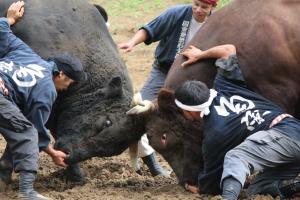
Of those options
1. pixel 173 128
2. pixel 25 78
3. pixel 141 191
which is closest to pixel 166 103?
pixel 173 128

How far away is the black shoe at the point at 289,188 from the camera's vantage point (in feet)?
18.9

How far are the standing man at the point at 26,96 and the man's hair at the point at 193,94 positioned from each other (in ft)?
3.75

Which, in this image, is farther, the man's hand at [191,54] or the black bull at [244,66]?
the man's hand at [191,54]

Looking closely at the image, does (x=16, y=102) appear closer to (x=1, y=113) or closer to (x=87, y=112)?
(x=1, y=113)

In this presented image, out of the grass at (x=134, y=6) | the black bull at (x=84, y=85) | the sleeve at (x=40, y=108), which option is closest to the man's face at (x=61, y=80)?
the sleeve at (x=40, y=108)

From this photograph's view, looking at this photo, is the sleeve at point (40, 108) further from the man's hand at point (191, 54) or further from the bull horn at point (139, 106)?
the man's hand at point (191, 54)

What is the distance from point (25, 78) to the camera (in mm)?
6031

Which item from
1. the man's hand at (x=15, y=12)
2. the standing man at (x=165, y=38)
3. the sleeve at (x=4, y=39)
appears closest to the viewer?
the sleeve at (x=4, y=39)

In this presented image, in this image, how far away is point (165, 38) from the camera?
7668 mm

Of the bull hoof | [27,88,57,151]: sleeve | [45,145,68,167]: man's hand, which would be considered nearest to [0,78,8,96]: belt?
[27,88,57,151]: sleeve

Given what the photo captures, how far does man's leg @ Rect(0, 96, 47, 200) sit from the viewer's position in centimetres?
579

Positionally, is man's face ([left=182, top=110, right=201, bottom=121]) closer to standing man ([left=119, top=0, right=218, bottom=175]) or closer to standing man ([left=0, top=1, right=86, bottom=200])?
standing man ([left=0, top=1, right=86, bottom=200])

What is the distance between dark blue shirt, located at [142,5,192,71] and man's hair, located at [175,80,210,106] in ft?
5.71

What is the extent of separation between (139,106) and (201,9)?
1288 mm
